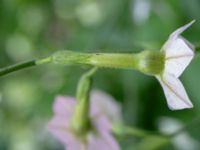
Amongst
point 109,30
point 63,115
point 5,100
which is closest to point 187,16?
point 109,30

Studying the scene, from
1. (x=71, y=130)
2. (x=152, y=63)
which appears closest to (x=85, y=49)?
(x=71, y=130)

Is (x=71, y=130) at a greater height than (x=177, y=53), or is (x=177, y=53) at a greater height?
(x=177, y=53)

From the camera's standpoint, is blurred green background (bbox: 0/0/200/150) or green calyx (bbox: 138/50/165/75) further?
blurred green background (bbox: 0/0/200/150)

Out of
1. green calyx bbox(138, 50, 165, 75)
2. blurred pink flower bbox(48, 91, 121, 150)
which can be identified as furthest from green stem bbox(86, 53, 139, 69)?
blurred pink flower bbox(48, 91, 121, 150)

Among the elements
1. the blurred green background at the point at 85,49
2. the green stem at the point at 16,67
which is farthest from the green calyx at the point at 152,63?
the blurred green background at the point at 85,49

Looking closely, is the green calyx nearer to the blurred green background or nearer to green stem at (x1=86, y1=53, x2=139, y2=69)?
green stem at (x1=86, y1=53, x2=139, y2=69)

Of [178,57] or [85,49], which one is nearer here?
[178,57]

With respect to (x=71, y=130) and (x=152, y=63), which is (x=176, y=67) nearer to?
(x=152, y=63)

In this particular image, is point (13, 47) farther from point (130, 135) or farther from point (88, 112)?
point (88, 112)
